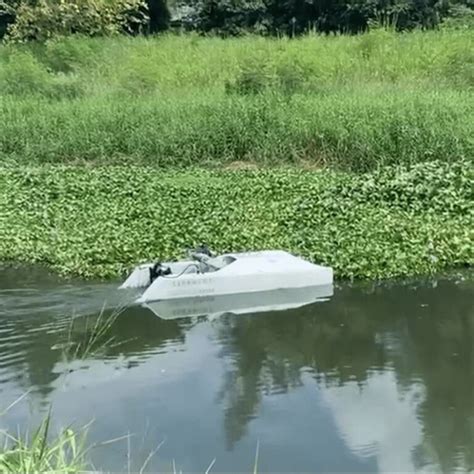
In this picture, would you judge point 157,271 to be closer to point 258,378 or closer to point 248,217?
point 258,378

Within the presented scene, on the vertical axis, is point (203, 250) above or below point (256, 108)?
below

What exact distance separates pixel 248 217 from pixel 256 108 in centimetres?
398

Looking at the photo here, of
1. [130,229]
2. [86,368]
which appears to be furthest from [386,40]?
[86,368]

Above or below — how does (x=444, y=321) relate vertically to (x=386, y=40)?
below

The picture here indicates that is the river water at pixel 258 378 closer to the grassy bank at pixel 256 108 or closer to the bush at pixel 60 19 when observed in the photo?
the grassy bank at pixel 256 108

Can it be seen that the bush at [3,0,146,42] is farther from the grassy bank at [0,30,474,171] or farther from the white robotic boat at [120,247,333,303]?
the white robotic boat at [120,247,333,303]

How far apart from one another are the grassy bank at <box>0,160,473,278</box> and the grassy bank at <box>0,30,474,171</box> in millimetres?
888

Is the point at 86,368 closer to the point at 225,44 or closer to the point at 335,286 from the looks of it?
the point at 335,286

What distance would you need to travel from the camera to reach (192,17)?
1213 inches

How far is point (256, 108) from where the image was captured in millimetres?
13164

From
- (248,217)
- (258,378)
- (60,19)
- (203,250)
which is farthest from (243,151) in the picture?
(60,19)

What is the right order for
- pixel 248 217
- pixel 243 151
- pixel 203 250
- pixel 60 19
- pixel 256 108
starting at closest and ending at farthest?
1. pixel 203 250
2. pixel 248 217
3. pixel 243 151
4. pixel 256 108
5. pixel 60 19

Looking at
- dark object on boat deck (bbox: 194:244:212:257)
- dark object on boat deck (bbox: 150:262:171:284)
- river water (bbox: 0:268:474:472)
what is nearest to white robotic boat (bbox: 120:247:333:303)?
dark object on boat deck (bbox: 150:262:171:284)

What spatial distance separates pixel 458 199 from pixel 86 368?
5231mm
